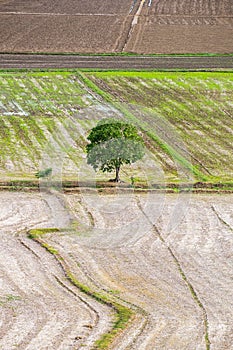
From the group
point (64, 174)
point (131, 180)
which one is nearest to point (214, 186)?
point (131, 180)

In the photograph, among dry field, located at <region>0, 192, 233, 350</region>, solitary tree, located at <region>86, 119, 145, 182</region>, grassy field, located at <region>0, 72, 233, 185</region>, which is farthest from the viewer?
grassy field, located at <region>0, 72, 233, 185</region>

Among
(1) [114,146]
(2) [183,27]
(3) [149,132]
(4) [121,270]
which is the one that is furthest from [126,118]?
(2) [183,27]

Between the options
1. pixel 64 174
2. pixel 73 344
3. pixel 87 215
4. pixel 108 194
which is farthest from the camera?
pixel 64 174

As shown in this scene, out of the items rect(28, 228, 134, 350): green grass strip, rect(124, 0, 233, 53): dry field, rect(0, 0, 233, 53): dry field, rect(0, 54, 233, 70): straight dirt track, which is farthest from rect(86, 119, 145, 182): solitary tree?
rect(124, 0, 233, 53): dry field

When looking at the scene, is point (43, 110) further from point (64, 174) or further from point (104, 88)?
point (64, 174)

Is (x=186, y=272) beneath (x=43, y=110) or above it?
beneath

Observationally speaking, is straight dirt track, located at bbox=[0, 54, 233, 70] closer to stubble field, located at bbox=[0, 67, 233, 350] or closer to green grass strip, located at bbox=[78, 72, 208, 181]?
green grass strip, located at bbox=[78, 72, 208, 181]

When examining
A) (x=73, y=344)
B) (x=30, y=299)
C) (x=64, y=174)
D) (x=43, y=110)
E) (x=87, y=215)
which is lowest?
(x=73, y=344)
